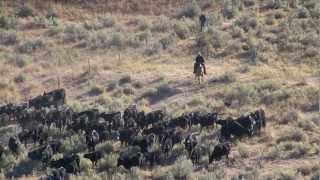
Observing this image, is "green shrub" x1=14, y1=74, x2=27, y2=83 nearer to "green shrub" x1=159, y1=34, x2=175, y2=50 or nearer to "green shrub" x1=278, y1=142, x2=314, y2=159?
"green shrub" x1=159, y1=34, x2=175, y2=50

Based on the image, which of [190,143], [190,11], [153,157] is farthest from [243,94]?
[190,11]

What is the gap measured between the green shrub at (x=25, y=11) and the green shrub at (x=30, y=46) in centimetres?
656

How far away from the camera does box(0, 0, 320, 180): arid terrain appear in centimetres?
2306

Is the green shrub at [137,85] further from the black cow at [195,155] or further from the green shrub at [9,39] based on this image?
the green shrub at [9,39]

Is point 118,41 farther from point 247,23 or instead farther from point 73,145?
point 73,145

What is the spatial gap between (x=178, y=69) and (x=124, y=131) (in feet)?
35.6

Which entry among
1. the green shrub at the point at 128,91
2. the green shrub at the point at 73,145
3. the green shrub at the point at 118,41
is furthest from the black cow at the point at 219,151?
the green shrub at the point at 118,41

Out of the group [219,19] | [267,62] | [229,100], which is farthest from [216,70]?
[219,19]

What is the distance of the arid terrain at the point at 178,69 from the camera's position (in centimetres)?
2306

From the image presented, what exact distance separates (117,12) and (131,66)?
12.4m

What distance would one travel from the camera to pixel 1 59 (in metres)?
38.8

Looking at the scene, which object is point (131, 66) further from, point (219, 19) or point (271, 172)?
point (271, 172)

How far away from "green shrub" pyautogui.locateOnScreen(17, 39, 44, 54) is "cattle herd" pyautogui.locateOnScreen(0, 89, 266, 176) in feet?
33.3

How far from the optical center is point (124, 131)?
25000 millimetres
